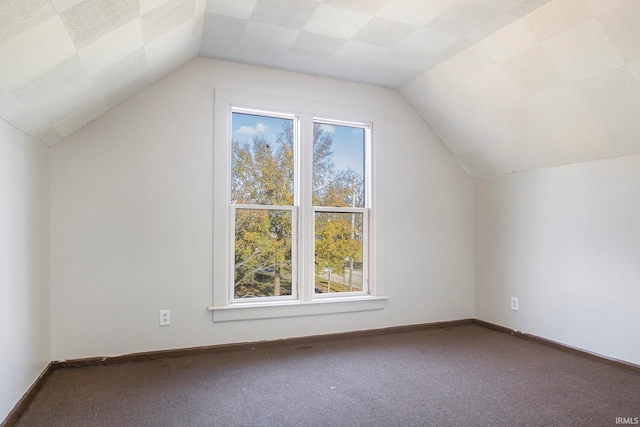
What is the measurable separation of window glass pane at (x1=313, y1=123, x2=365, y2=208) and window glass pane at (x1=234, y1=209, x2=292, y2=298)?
43 centimetres

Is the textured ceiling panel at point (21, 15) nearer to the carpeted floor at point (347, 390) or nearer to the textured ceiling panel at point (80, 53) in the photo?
the textured ceiling panel at point (80, 53)

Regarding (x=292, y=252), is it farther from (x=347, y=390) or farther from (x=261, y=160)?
(x=347, y=390)

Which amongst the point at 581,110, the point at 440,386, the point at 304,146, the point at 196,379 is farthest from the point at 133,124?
the point at 581,110

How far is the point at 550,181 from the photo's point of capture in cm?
353

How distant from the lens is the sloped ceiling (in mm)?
1844

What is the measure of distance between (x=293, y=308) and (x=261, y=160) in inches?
52.5

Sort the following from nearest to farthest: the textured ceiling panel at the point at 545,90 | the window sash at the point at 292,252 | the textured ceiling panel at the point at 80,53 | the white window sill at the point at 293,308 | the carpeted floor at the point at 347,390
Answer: the textured ceiling panel at the point at 80,53
the carpeted floor at the point at 347,390
the textured ceiling panel at the point at 545,90
the white window sill at the point at 293,308
the window sash at the point at 292,252

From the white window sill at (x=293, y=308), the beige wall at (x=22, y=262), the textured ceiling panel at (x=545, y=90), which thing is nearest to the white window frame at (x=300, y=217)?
the white window sill at (x=293, y=308)

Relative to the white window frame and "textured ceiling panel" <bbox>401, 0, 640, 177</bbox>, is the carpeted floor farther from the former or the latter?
"textured ceiling panel" <bbox>401, 0, 640, 177</bbox>

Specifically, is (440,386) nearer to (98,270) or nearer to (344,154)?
(344,154)

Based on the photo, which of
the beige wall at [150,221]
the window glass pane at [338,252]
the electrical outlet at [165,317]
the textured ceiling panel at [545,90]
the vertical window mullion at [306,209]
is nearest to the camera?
the textured ceiling panel at [545,90]

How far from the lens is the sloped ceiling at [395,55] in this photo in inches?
72.6

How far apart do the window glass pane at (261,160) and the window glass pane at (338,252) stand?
431mm

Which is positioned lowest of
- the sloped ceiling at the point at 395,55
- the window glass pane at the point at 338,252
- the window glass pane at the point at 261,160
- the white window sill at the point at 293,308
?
the white window sill at the point at 293,308
